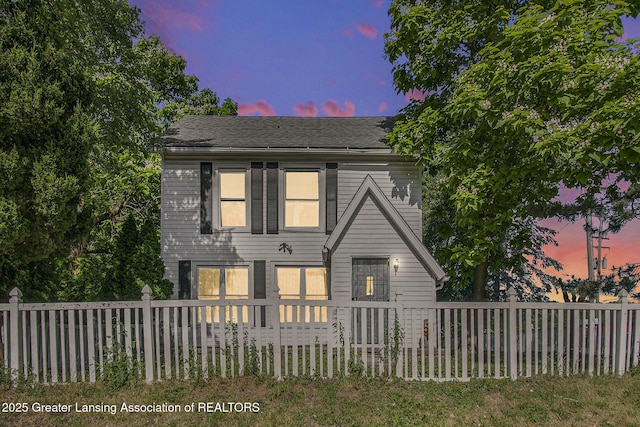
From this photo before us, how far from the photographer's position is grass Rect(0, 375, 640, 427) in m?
5.68

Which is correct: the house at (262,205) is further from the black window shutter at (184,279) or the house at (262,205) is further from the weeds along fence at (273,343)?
the weeds along fence at (273,343)

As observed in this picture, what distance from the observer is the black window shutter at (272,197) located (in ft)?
35.7

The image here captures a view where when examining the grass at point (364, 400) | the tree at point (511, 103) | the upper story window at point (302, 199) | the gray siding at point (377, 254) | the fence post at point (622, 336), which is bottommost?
the grass at point (364, 400)

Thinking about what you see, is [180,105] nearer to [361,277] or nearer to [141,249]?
[141,249]

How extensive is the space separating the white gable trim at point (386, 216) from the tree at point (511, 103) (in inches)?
33.5

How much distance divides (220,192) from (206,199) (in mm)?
469

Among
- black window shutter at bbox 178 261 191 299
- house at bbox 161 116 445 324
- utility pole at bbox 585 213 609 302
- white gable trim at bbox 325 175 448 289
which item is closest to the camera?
white gable trim at bbox 325 175 448 289

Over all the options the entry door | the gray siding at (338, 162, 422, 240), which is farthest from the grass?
the gray siding at (338, 162, 422, 240)

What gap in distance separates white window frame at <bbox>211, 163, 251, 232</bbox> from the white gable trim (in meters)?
2.89

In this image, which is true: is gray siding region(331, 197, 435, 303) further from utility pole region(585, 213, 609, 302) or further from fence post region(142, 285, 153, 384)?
utility pole region(585, 213, 609, 302)

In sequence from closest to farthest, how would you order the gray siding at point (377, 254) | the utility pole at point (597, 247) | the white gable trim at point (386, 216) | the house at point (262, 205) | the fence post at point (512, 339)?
1. the fence post at point (512, 339)
2. the white gable trim at point (386, 216)
3. the gray siding at point (377, 254)
4. the house at point (262, 205)
5. the utility pole at point (597, 247)

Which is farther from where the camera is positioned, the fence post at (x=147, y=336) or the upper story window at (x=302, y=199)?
the upper story window at (x=302, y=199)

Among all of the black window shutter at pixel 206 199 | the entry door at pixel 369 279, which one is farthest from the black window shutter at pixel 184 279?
the entry door at pixel 369 279

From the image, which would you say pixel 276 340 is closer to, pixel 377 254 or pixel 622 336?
pixel 377 254
